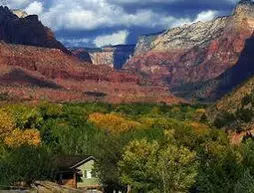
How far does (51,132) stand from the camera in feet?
448

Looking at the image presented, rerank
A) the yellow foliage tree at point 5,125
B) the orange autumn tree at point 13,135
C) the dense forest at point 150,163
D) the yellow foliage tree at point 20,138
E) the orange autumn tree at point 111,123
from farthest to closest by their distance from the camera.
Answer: the orange autumn tree at point 111,123 < the yellow foliage tree at point 5,125 < the orange autumn tree at point 13,135 < the yellow foliage tree at point 20,138 < the dense forest at point 150,163

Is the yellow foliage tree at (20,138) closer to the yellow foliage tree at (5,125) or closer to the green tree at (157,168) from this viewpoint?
the yellow foliage tree at (5,125)

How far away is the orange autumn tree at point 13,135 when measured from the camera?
108 meters

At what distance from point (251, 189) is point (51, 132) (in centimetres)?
A: 9206

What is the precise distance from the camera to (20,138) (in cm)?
10975

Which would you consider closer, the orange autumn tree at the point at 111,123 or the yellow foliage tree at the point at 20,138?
the yellow foliage tree at the point at 20,138

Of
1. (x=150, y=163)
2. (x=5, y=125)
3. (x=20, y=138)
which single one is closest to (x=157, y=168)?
(x=150, y=163)

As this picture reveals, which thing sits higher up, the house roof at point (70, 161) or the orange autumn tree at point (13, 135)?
the orange autumn tree at point (13, 135)

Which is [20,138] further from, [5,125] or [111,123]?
[111,123]

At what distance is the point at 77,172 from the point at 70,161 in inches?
81.2

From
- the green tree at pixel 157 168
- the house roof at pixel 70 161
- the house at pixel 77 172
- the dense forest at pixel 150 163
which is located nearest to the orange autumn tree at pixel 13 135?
the dense forest at pixel 150 163

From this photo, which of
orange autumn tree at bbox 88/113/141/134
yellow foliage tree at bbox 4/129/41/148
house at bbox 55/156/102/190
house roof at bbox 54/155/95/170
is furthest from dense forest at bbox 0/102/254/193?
orange autumn tree at bbox 88/113/141/134

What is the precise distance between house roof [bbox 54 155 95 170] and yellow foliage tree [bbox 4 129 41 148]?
6.21 meters

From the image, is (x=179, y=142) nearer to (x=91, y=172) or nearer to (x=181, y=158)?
(x=91, y=172)
